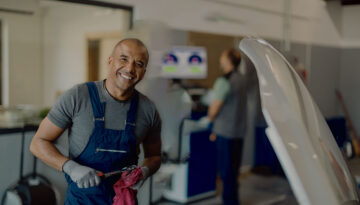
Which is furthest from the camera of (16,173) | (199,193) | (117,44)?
(199,193)

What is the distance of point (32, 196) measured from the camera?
6.63ft

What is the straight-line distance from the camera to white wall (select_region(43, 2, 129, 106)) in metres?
2.58

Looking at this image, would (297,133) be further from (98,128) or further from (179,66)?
(179,66)

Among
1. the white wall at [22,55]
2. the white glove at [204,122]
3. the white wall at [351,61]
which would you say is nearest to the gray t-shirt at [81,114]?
the white wall at [22,55]

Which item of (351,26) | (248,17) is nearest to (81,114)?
(248,17)

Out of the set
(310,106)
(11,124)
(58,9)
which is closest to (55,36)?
(58,9)

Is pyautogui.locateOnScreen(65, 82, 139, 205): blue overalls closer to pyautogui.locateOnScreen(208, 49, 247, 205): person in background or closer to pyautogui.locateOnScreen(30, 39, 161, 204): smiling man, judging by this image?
pyautogui.locateOnScreen(30, 39, 161, 204): smiling man

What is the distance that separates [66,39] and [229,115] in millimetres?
1716

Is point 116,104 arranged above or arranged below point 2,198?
above

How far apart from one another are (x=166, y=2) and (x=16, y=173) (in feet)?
9.20

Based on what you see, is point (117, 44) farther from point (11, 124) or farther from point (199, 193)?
point (199, 193)

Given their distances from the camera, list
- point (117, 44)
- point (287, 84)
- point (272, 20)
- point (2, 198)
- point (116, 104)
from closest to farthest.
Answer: point (287, 84), point (116, 104), point (117, 44), point (2, 198), point (272, 20)

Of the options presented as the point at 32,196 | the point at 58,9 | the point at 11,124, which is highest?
the point at 58,9

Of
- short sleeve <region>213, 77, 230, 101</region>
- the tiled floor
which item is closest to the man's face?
short sleeve <region>213, 77, 230, 101</region>
